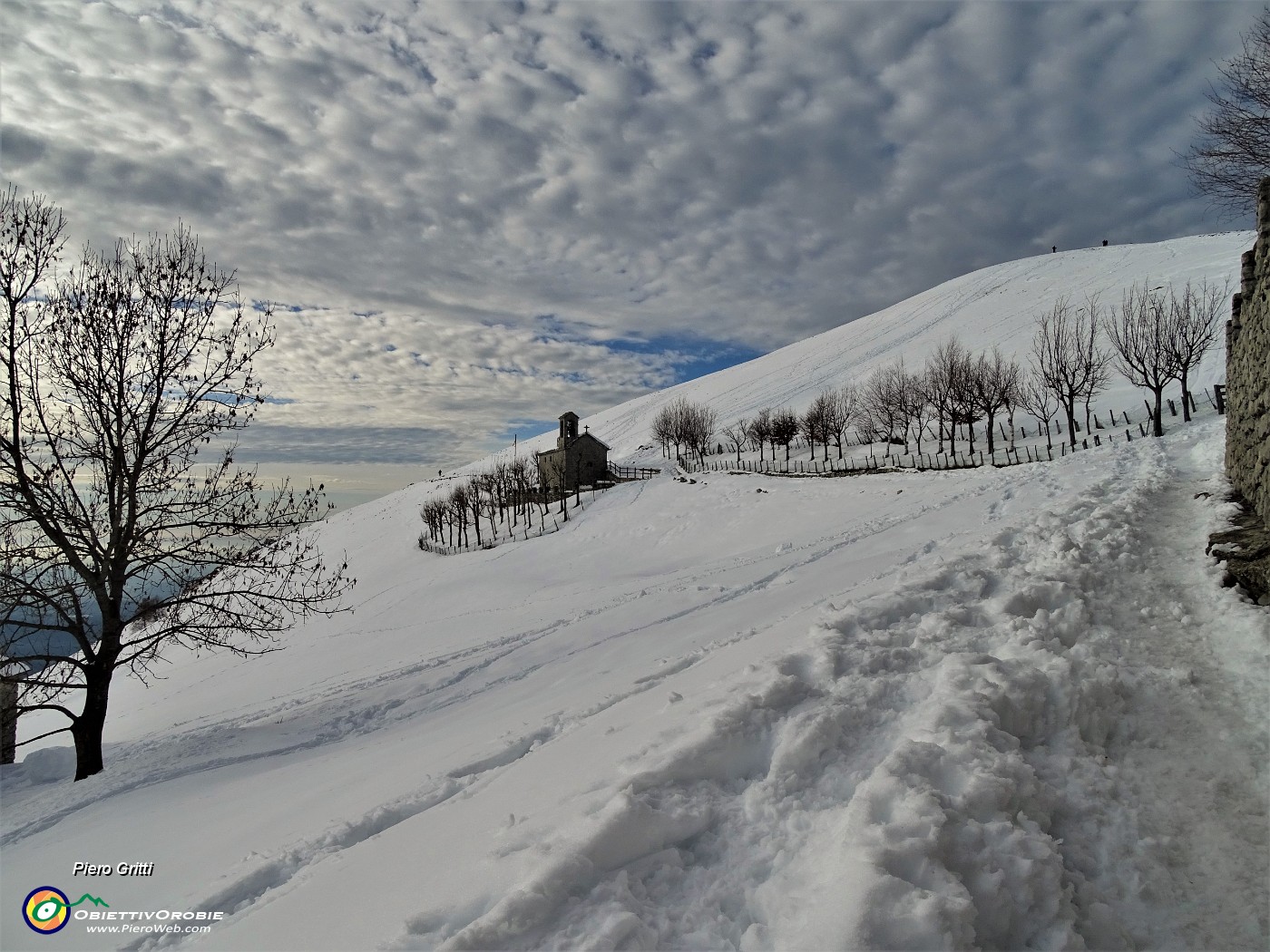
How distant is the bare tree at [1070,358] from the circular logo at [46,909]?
3835 cm

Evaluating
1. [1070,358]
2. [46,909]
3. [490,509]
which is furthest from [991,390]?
[46,909]

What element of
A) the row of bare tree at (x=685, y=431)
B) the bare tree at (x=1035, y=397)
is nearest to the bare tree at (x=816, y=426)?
the row of bare tree at (x=685, y=431)

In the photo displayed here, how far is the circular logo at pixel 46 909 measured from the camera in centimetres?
451

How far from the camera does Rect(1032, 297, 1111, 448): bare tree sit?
117ft

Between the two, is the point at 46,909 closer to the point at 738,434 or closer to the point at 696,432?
the point at 696,432

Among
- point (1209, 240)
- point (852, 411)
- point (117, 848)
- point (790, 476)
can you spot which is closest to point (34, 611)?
point (117, 848)

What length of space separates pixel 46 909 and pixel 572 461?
2068 inches

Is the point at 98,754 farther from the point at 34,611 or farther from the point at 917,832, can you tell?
the point at 917,832

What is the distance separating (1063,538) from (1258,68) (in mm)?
7588

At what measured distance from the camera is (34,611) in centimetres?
847

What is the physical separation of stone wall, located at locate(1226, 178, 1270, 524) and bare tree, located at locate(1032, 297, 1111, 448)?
23.6 metres

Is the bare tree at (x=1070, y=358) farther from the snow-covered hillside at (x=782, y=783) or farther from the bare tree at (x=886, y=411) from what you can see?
the snow-covered hillside at (x=782, y=783)

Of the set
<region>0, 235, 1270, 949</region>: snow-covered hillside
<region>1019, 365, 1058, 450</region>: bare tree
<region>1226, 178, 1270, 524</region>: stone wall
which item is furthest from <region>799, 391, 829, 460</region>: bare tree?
<region>0, 235, 1270, 949</region>: snow-covered hillside

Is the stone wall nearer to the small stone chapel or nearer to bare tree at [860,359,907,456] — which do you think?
bare tree at [860,359,907,456]
